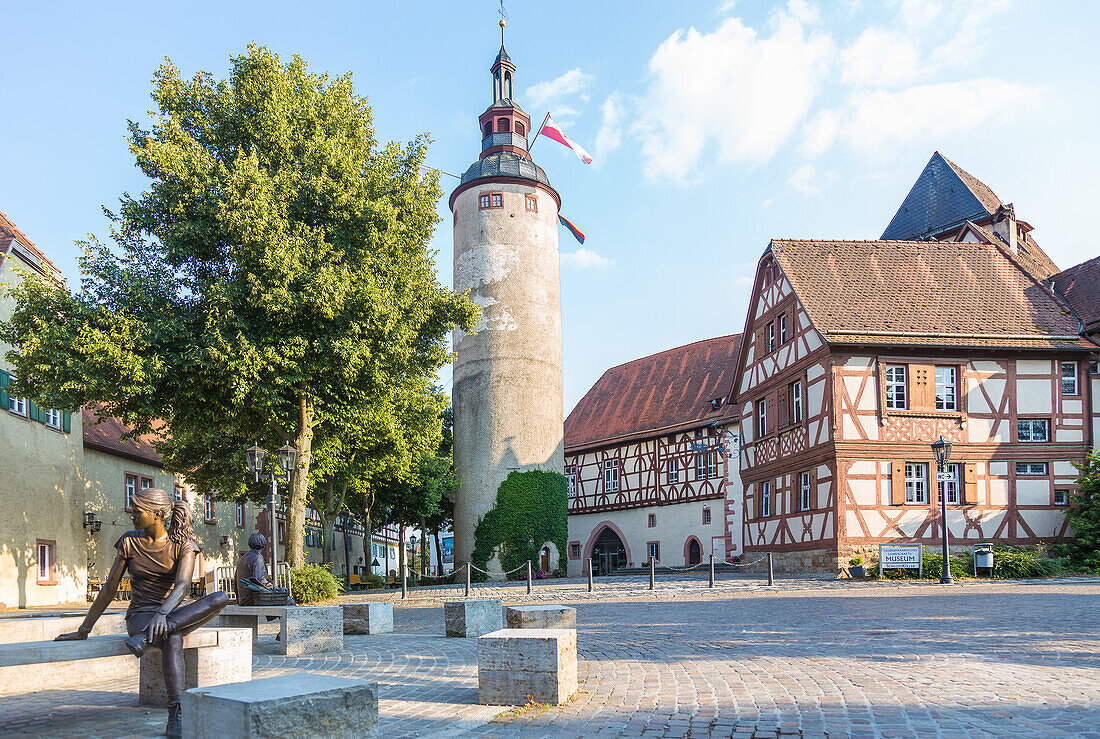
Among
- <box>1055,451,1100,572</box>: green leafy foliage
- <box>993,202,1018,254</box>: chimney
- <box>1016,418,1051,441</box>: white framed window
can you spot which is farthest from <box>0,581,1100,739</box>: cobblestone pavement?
<box>993,202,1018,254</box>: chimney

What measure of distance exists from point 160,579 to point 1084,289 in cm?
3167

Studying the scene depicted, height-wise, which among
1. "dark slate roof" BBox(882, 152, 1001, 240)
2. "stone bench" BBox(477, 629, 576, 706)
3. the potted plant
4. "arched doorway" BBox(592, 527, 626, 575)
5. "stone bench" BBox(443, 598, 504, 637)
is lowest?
"arched doorway" BBox(592, 527, 626, 575)

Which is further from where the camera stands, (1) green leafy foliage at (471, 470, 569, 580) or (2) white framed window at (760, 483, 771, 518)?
(1) green leafy foliage at (471, 470, 569, 580)

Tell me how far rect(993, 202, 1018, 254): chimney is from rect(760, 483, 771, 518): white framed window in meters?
15.7

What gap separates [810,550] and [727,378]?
1575 cm

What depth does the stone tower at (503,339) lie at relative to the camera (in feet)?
Answer: 120

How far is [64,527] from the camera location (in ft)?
86.6

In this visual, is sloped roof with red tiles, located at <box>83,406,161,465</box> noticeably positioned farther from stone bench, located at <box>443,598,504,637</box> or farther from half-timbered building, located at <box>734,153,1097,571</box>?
half-timbered building, located at <box>734,153,1097,571</box>

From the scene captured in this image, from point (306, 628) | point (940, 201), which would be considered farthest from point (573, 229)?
point (306, 628)

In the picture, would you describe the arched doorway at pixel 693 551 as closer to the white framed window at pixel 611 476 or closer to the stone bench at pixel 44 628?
the white framed window at pixel 611 476

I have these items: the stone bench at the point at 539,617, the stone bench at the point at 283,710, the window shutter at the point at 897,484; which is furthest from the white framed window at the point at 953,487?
the stone bench at the point at 283,710

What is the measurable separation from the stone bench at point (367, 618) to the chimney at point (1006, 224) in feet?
108

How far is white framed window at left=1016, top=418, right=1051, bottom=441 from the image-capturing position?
90.1 ft

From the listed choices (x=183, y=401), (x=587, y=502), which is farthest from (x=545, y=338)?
(x=183, y=401)
